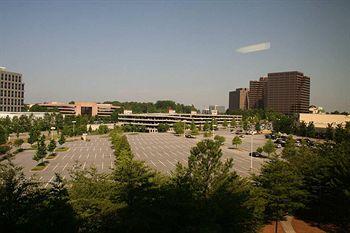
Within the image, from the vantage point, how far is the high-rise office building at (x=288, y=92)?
163625 millimetres

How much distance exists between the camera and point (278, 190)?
61.2 ft

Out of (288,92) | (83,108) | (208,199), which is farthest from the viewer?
(288,92)

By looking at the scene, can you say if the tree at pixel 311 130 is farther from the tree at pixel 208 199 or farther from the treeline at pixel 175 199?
the tree at pixel 208 199

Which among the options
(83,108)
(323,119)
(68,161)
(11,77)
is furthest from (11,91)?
(323,119)

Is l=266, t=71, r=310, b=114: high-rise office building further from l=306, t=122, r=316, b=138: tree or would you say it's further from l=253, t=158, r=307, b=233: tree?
l=253, t=158, r=307, b=233: tree

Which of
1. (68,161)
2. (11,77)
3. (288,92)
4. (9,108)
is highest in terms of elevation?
(288,92)

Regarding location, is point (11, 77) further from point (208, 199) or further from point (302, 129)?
point (208, 199)

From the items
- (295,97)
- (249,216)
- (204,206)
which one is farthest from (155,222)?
(295,97)

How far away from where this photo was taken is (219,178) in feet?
55.4

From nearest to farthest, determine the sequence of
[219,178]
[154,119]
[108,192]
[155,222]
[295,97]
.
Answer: [155,222] < [108,192] < [219,178] < [154,119] < [295,97]

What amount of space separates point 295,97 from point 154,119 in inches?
3521

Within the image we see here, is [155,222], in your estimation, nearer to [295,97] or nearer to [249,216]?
[249,216]

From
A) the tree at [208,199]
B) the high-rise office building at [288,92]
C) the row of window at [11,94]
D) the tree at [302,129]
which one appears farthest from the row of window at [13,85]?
the high-rise office building at [288,92]

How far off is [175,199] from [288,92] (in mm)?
164505
